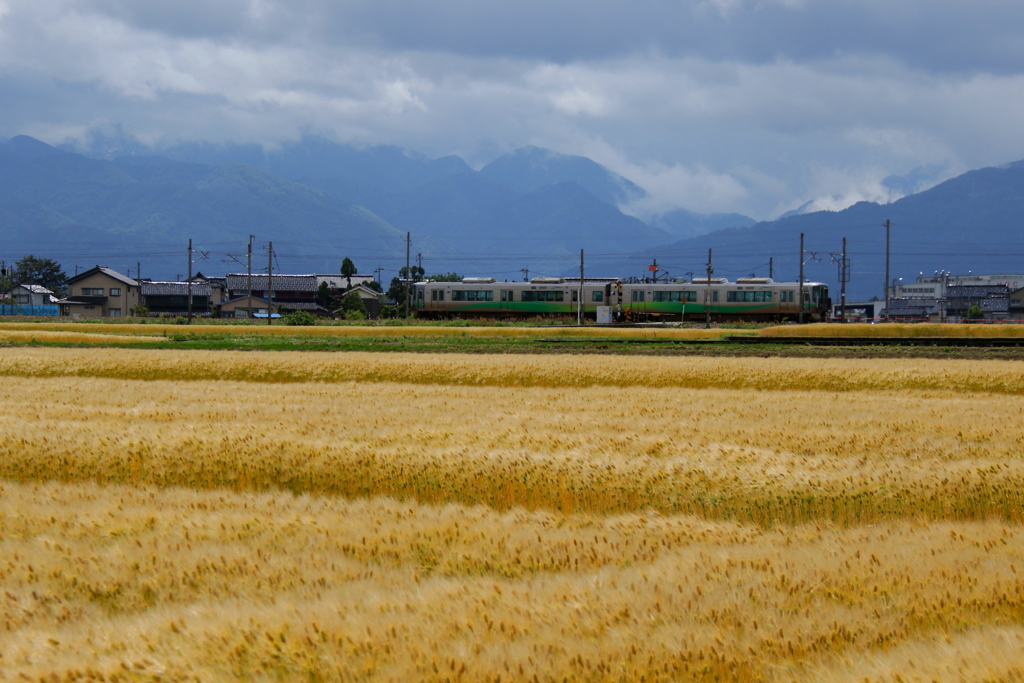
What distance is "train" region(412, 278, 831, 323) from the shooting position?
8550cm

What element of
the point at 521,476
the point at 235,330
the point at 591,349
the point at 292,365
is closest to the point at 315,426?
the point at 521,476

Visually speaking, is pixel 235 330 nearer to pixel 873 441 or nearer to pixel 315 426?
pixel 315 426

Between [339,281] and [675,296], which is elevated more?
[339,281]

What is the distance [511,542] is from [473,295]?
8107 centimetres

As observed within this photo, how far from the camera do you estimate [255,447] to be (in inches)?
485

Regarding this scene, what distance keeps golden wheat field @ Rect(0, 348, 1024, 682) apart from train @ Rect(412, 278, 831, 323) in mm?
69918

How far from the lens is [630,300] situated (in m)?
87.8

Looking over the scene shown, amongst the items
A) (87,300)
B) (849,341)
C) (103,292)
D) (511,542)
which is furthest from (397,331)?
(103,292)

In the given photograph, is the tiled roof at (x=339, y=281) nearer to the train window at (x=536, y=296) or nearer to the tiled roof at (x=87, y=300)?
the tiled roof at (x=87, y=300)

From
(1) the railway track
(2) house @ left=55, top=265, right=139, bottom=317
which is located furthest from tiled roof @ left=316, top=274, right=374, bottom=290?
(1) the railway track

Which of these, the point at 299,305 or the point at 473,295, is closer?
the point at 473,295

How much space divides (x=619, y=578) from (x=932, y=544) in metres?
2.88

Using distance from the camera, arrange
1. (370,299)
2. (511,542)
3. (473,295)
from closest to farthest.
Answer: (511,542), (473,295), (370,299)

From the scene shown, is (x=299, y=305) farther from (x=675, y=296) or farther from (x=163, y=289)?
(x=675, y=296)
